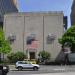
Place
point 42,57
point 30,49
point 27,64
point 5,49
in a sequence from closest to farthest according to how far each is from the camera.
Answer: point 27,64 < point 5,49 < point 42,57 < point 30,49

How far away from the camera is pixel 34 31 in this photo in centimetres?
9500

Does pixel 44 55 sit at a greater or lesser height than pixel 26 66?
greater

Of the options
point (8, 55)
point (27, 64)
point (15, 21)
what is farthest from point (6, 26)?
point (27, 64)

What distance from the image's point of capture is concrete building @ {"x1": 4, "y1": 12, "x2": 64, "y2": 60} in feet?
308

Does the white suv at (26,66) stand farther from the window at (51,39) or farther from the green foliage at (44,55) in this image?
the window at (51,39)

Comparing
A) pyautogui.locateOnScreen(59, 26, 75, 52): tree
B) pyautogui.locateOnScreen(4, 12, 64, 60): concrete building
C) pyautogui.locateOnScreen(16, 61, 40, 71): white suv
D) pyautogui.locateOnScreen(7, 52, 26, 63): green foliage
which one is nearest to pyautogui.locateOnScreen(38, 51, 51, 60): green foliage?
pyautogui.locateOnScreen(4, 12, 64, 60): concrete building

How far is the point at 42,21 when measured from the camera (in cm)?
9519

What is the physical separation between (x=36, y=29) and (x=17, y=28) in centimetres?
541

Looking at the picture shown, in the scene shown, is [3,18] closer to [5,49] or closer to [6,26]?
[6,26]

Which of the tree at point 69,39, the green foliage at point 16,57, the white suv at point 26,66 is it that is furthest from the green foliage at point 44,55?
the white suv at point 26,66

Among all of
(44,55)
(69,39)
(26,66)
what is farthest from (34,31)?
(26,66)

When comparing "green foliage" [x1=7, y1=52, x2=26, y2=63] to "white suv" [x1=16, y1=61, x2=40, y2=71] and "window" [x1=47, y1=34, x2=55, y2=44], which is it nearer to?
"window" [x1=47, y1=34, x2=55, y2=44]

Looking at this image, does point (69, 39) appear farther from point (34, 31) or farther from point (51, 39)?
point (34, 31)

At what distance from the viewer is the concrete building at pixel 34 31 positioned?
93.9m
